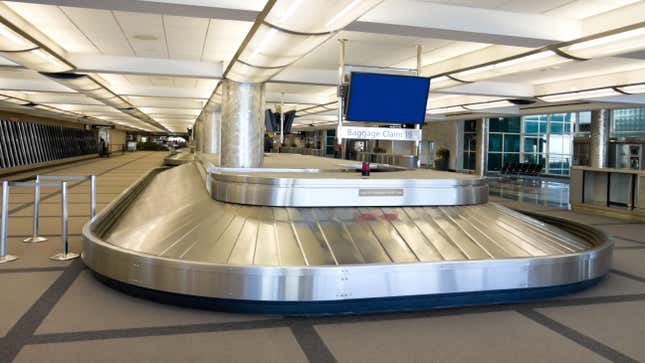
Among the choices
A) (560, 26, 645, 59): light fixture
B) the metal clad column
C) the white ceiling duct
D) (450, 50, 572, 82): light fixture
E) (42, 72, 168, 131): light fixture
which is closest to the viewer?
the white ceiling duct

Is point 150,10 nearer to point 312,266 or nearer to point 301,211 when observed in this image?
point 301,211

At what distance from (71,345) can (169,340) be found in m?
0.78

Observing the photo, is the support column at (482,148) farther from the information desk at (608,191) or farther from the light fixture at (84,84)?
the light fixture at (84,84)

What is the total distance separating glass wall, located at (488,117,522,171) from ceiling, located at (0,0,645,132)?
21.0m

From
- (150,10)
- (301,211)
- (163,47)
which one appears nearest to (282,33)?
(150,10)

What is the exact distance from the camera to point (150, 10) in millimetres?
6496

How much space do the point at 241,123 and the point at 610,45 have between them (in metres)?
7.82

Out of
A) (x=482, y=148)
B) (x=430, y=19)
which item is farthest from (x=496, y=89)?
(x=482, y=148)

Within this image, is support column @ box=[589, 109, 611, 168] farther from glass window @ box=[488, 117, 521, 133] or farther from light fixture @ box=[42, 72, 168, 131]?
light fixture @ box=[42, 72, 168, 131]

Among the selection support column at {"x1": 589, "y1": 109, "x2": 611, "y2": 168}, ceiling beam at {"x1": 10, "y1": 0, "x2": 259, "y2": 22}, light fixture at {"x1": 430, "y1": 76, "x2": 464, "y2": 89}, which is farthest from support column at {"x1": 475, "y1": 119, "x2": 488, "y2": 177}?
Answer: ceiling beam at {"x1": 10, "y1": 0, "x2": 259, "y2": 22}

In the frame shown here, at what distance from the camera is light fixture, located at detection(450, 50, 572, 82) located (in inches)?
394

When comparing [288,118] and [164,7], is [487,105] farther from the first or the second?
[164,7]

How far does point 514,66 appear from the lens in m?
11.7

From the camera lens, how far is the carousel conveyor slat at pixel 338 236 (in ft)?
18.2
